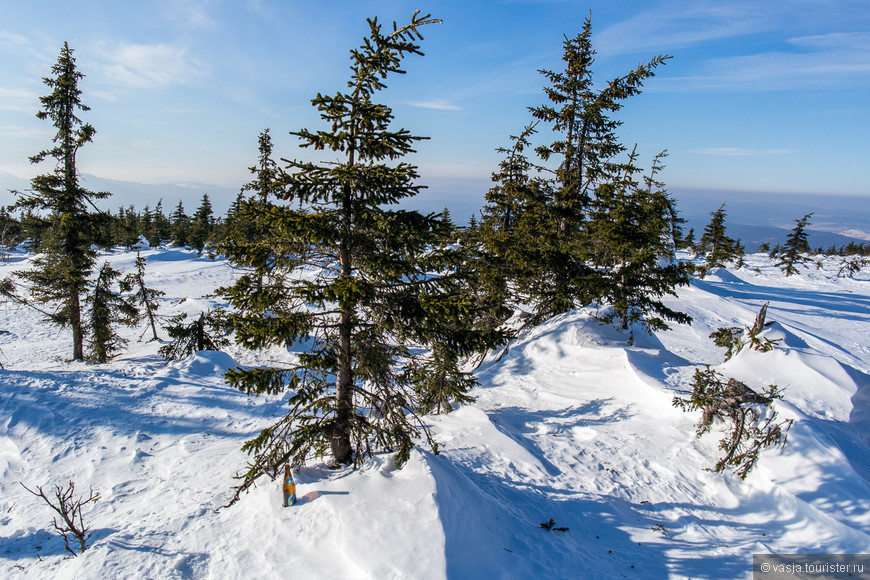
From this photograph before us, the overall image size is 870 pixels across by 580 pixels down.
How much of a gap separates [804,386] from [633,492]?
7777mm

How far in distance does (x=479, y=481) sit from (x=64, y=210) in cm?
1967

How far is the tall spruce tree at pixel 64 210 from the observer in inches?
630

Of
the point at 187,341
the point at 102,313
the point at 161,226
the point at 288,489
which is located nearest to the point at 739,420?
the point at 288,489

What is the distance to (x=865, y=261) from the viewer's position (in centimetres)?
5359

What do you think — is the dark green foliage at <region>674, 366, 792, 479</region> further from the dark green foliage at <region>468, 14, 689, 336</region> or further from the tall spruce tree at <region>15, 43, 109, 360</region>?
the tall spruce tree at <region>15, 43, 109, 360</region>

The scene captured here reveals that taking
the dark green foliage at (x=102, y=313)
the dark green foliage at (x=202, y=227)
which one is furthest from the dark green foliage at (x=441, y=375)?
the dark green foliage at (x=202, y=227)

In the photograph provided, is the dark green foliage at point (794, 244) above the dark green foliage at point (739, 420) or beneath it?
above

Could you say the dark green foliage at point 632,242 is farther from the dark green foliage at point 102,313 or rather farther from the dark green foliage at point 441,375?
the dark green foliage at point 102,313

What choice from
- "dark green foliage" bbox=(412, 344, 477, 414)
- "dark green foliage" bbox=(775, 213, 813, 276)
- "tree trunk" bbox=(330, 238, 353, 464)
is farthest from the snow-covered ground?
"dark green foliage" bbox=(775, 213, 813, 276)

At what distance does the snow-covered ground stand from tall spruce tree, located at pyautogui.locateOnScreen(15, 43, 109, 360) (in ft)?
13.7

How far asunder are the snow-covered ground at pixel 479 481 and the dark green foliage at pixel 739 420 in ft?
1.01

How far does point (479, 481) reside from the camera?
8711 millimetres

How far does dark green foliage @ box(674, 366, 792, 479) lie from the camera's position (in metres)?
9.31

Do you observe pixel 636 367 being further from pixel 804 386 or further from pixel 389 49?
pixel 389 49
